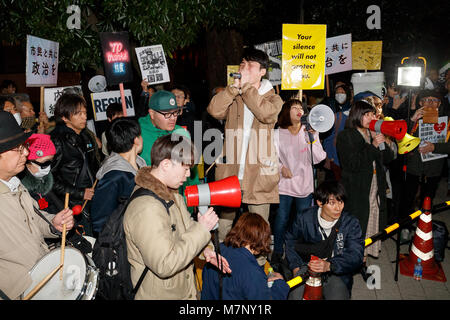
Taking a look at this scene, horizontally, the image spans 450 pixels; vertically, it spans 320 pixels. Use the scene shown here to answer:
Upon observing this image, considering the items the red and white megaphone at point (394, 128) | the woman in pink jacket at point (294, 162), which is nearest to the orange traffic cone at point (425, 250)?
the red and white megaphone at point (394, 128)

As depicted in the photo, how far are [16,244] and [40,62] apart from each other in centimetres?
418

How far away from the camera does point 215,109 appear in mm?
3746

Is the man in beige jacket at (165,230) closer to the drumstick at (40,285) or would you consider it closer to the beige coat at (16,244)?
the drumstick at (40,285)

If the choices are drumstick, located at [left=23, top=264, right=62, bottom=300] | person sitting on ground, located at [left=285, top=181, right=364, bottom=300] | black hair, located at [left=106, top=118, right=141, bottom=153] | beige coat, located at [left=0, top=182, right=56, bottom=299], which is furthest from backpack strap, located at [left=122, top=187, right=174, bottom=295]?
person sitting on ground, located at [left=285, top=181, right=364, bottom=300]

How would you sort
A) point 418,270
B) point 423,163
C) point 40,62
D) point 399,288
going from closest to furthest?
point 399,288, point 418,270, point 423,163, point 40,62

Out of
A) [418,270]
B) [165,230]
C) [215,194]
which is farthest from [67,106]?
[418,270]

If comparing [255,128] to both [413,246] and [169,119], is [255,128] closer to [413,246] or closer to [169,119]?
[169,119]

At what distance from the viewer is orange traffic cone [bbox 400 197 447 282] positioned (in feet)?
15.0

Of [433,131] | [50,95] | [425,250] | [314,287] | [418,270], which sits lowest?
[418,270]

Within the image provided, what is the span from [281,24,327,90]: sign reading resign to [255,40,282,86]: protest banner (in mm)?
2186

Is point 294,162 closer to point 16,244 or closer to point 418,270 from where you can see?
point 418,270

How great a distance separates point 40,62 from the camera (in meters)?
5.83

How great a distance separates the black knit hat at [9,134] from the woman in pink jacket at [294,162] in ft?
9.72
